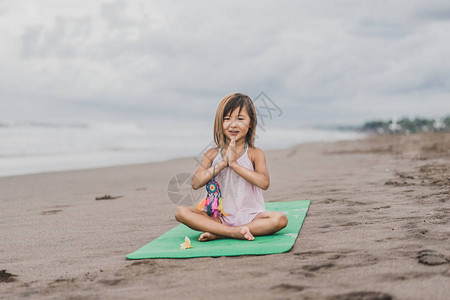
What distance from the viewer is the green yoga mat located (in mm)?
2883

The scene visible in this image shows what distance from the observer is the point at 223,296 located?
83.3 inches

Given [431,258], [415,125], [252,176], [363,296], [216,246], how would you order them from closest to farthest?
[363,296], [431,258], [216,246], [252,176], [415,125]

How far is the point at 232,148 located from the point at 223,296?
1.54m

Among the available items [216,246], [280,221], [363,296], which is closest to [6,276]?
[216,246]

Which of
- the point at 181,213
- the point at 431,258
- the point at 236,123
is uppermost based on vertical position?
the point at 236,123

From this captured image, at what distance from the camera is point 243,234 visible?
3193 mm

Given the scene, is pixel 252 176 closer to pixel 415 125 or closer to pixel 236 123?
pixel 236 123

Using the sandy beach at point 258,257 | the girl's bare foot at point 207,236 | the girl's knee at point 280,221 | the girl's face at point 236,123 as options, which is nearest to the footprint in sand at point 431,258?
the sandy beach at point 258,257

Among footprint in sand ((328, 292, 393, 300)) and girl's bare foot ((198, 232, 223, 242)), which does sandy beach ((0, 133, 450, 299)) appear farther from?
girl's bare foot ((198, 232, 223, 242))

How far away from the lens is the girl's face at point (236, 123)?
11.2 feet

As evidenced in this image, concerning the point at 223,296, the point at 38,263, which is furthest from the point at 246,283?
the point at 38,263

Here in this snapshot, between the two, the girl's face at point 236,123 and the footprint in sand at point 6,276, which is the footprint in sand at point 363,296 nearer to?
the girl's face at point 236,123

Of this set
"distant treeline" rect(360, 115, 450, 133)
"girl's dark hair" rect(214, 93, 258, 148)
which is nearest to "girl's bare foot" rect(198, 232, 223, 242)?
"girl's dark hair" rect(214, 93, 258, 148)

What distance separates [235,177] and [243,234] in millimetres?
500
